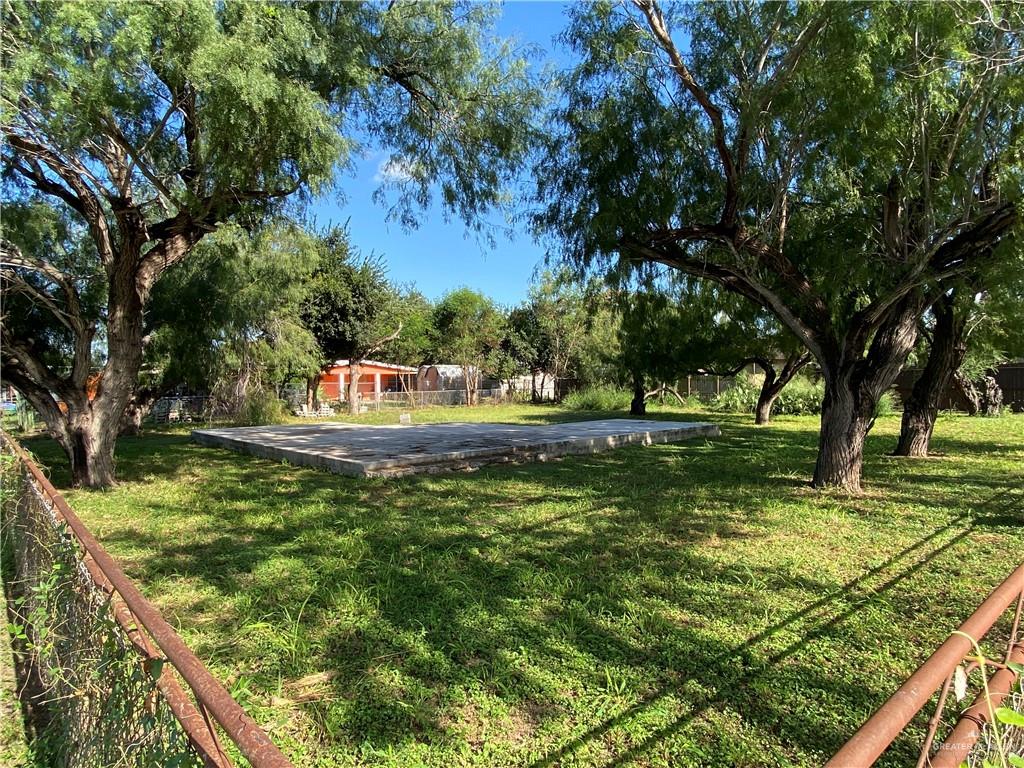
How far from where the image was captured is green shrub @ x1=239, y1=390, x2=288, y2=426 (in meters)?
19.0

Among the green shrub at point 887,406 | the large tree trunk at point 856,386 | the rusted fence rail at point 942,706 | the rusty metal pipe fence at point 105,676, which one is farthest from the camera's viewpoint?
the green shrub at point 887,406

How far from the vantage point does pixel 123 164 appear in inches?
277

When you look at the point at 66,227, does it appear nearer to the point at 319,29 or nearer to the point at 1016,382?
the point at 319,29

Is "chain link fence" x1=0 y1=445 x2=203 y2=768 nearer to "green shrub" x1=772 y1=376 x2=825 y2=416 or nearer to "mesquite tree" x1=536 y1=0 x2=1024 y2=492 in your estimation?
"mesquite tree" x1=536 y1=0 x2=1024 y2=492

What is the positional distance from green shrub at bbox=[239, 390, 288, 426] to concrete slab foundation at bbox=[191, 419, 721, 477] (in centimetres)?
450

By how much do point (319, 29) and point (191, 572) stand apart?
5783mm

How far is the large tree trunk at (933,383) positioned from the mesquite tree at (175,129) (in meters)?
7.53

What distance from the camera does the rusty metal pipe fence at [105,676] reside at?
1.28m

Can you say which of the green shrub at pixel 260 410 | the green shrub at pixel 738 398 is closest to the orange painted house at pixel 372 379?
the green shrub at pixel 260 410

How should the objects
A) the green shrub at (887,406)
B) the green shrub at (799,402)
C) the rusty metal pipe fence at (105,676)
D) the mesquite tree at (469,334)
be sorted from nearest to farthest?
the rusty metal pipe fence at (105,676) → the green shrub at (887,406) → the green shrub at (799,402) → the mesquite tree at (469,334)

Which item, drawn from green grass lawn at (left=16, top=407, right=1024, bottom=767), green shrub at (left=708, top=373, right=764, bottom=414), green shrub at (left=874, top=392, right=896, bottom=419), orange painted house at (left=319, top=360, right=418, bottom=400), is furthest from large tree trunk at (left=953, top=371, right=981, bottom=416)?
orange painted house at (left=319, top=360, right=418, bottom=400)

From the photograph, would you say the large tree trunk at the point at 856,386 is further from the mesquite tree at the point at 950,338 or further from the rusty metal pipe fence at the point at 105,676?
the rusty metal pipe fence at the point at 105,676

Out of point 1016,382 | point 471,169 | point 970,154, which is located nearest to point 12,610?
point 471,169

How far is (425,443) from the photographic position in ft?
36.2
